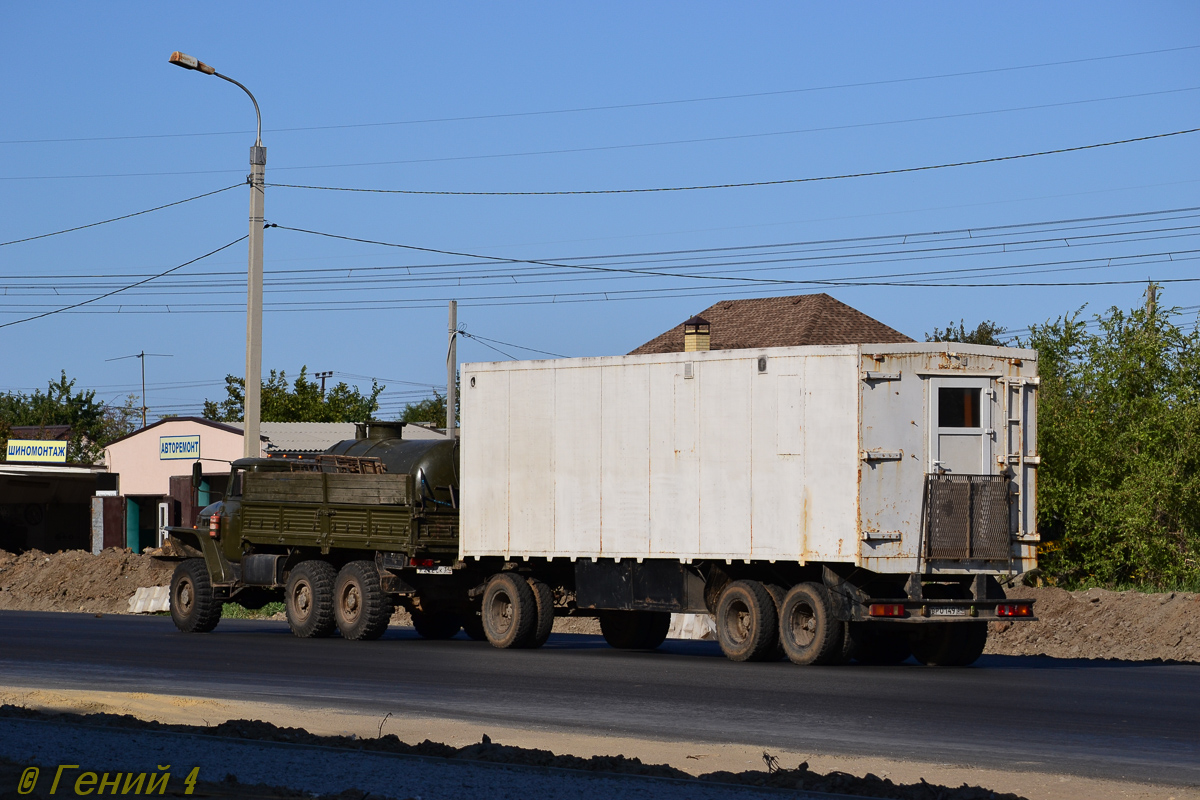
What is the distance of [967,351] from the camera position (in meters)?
19.1

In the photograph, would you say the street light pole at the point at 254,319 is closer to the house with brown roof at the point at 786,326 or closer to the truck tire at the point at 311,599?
the truck tire at the point at 311,599

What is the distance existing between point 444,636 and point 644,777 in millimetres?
16082

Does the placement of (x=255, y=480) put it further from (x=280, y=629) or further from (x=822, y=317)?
(x=822, y=317)

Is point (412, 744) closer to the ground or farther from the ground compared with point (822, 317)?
closer to the ground

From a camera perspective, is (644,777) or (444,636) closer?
(644,777)

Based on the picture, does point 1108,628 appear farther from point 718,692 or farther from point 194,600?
point 194,600

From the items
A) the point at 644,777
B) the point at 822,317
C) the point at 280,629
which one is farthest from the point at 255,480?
the point at 822,317

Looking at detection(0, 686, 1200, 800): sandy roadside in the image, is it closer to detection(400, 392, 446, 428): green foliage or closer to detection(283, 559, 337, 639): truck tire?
detection(283, 559, 337, 639): truck tire

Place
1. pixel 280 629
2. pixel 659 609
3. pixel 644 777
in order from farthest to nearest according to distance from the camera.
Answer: pixel 280 629 → pixel 659 609 → pixel 644 777

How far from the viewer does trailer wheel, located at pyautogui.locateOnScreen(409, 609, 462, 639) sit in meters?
25.3

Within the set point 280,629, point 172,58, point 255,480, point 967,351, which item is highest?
point 172,58

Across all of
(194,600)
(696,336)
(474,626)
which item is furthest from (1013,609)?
(194,600)

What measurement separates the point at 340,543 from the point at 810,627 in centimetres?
781

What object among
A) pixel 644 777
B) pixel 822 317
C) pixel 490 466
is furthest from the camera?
pixel 822 317
